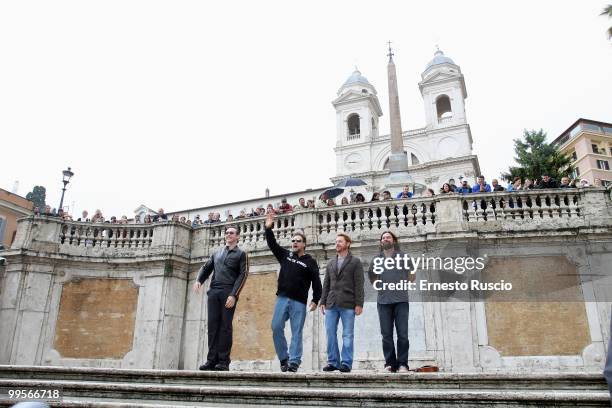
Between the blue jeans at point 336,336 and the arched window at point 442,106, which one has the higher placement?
the arched window at point 442,106

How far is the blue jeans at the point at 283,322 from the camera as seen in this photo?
23.6 feet

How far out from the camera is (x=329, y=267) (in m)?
7.57

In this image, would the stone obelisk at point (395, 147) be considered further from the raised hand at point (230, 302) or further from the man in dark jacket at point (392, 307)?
the raised hand at point (230, 302)

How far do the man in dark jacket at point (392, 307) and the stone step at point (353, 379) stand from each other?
4.64 feet

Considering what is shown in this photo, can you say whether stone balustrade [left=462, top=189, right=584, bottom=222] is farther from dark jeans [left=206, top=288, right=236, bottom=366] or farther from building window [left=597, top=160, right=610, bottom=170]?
building window [left=597, top=160, right=610, bottom=170]

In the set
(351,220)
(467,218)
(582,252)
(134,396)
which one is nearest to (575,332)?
(582,252)

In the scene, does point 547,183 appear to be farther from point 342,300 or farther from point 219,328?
point 219,328

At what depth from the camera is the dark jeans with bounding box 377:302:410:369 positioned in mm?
6960

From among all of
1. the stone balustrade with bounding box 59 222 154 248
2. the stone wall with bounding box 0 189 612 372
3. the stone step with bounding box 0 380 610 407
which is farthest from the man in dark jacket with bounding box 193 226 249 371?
the stone balustrade with bounding box 59 222 154 248

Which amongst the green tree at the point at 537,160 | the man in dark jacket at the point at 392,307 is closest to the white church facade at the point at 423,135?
the green tree at the point at 537,160

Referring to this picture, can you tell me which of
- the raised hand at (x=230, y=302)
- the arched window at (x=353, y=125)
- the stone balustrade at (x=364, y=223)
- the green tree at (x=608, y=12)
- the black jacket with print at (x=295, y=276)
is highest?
the arched window at (x=353, y=125)

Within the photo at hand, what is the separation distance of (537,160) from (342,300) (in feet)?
97.5

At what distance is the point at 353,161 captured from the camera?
54.4 m

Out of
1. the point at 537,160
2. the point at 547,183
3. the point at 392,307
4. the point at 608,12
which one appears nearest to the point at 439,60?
the point at 537,160
